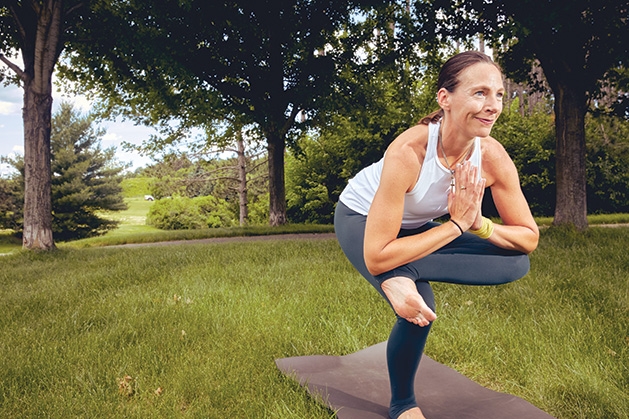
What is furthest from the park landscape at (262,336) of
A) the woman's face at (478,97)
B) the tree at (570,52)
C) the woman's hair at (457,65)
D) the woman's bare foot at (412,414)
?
the tree at (570,52)

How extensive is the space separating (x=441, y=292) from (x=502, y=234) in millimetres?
A: 3463

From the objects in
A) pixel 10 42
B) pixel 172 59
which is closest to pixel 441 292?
pixel 172 59

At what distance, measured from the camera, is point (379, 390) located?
3.15m

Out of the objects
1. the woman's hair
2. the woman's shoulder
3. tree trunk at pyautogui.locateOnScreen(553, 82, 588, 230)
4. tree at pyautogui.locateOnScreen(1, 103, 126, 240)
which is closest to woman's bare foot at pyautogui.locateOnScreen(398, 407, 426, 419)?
the woman's shoulder

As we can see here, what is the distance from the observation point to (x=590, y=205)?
20.4m

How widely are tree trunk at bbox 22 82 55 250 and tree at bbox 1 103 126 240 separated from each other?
18.5m

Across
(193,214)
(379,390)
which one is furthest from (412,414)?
(193,214)

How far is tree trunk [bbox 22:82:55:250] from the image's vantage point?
1131 cm

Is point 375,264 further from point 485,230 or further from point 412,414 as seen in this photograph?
point 412,414

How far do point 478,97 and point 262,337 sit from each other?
9.54 feet

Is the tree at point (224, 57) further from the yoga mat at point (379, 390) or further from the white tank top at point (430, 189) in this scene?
the white tank top at point (430, 189)

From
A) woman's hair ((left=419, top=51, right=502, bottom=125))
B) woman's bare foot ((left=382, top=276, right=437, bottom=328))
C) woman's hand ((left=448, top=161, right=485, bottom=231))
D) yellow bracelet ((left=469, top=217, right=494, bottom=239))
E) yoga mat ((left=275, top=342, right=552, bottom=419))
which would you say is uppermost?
woman's hair ((left=419, top=51, right=502, bottom=125))

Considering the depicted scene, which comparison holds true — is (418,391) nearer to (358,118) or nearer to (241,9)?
(358,118)

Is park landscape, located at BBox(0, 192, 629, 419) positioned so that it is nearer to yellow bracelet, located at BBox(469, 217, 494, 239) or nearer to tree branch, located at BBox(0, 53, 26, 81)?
yellow bracelet, located at BBox(469, 217, 494, 239)
